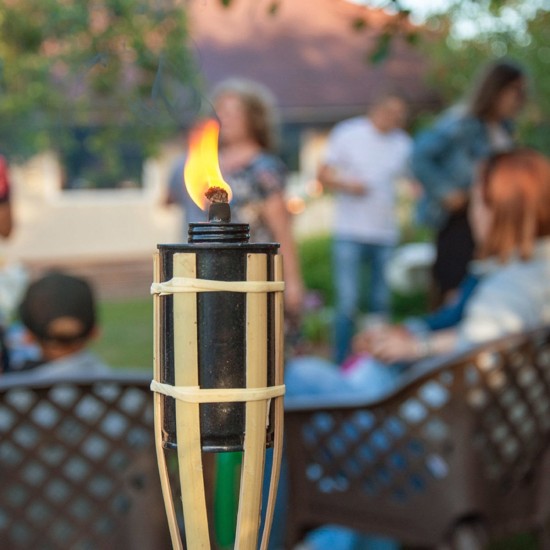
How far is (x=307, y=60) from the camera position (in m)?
18.2

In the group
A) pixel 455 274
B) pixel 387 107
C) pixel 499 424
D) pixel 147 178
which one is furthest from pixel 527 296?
pixel 147 178

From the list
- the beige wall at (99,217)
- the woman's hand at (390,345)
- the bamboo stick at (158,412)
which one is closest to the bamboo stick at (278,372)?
the bamboo stick at (158,412)

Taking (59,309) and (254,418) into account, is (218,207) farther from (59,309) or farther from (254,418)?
(59,309)

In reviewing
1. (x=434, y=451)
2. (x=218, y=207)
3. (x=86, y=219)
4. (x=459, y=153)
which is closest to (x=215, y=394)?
(x=218, y=207)

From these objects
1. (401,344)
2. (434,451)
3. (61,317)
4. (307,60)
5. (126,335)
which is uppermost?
(307,60)

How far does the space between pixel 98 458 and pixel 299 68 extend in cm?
1610

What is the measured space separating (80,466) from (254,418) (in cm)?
128

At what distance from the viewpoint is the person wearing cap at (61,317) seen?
2.97 meters

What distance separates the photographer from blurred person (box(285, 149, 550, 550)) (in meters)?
3.02

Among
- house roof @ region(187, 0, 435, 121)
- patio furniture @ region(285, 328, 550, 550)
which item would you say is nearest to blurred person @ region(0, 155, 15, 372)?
patio furniture @ region(285, 328, 550, 550)

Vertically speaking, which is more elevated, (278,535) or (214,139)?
(214,139)

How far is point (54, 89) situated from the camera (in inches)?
317

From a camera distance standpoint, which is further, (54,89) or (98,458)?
(54,89)

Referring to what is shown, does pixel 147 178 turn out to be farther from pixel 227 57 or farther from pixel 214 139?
pixel 214 139
